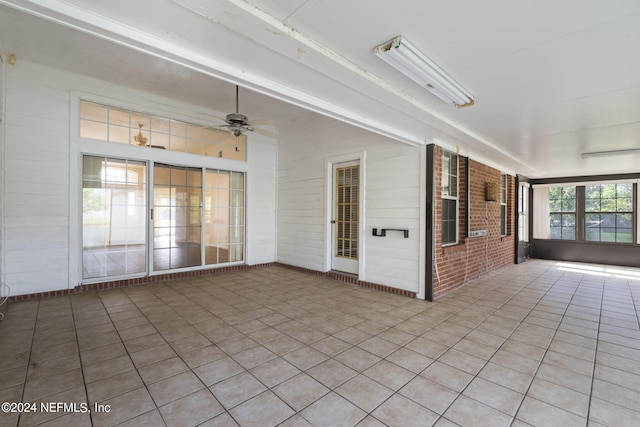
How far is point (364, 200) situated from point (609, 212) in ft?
25.6

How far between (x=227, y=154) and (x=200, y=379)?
15.4ft

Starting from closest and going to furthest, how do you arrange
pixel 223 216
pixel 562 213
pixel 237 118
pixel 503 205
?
pixel 237 118
pixel 223 216
pixel 503 205
pixel 562 213

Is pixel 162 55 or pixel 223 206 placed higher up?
pixel 162 55

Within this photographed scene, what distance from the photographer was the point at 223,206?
6008 millimetres

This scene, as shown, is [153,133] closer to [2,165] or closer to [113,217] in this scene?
[113,217]

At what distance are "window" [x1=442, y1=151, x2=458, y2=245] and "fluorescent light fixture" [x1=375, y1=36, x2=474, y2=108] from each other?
200 cm

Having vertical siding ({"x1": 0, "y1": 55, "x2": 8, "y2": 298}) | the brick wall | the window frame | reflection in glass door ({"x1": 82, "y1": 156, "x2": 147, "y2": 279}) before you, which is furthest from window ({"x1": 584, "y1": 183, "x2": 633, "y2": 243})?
vertical siding ({"x1": 0, "y1": 55, "x2": 8, "y2": 298})

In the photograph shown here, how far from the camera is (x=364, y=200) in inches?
198

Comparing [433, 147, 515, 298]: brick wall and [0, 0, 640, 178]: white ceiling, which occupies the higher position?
[0, 0, 640, 178]: white ceiling

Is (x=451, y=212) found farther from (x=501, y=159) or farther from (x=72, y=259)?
(x=72, y=259)

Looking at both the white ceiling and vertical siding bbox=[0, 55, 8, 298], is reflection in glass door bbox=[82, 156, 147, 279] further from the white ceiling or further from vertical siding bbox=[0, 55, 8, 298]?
the white ceiling

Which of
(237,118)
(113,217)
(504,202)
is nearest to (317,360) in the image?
(237,118)

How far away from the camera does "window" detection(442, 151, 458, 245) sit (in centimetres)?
477

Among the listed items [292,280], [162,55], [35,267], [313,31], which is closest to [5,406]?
[162,55]
